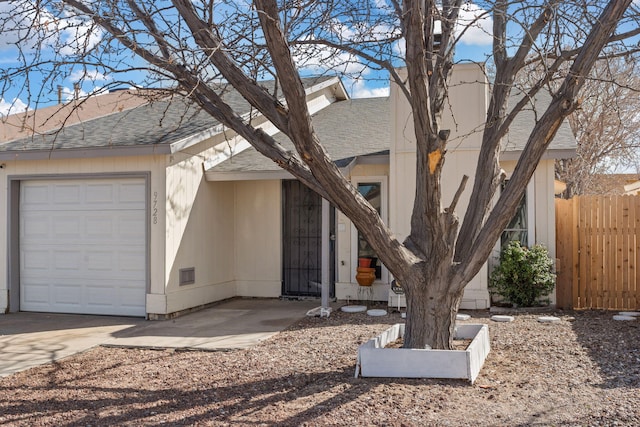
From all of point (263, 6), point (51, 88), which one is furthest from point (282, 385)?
point (51, 88)

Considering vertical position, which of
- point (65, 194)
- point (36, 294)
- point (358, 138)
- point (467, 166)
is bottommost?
point (36, 294)

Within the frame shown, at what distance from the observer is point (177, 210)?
10.4 m

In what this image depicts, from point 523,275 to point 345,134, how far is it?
15.3 ft

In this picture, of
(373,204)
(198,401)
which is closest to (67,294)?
(373,204)

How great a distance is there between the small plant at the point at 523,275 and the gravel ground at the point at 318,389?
83.1 inches

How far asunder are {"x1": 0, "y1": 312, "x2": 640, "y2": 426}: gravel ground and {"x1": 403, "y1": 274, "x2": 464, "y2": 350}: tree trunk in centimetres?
53

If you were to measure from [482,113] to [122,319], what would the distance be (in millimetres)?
6822

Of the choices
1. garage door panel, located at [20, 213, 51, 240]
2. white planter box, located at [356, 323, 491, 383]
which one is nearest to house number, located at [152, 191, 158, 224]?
garage door panel, located at [20, 213, 51, 240]

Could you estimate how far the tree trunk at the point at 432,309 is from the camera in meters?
6.22

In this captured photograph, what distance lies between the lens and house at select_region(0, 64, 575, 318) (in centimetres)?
1020

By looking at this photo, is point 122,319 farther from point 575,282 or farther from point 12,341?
point 575,282

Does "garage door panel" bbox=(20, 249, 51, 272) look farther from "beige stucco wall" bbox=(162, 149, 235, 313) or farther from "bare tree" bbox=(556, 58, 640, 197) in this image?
"bare tree" bbox=(556, 58, 640, 197)

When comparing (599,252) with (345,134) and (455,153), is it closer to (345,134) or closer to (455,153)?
(455,153)

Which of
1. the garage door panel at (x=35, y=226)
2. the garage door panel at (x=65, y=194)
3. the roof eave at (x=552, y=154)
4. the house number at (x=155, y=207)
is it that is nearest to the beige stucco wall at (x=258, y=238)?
the house number at (x=155, y=207)
